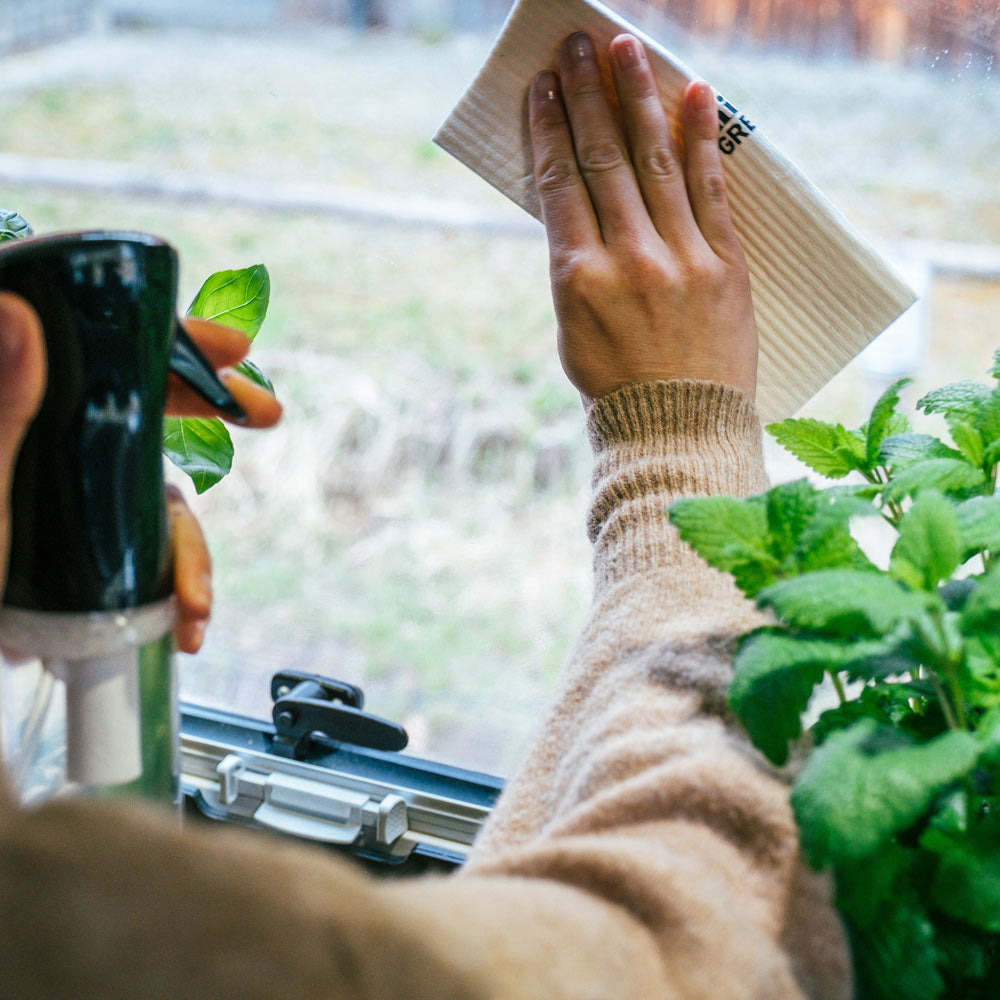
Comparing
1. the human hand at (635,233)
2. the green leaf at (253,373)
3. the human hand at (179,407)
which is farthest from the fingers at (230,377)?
the human hand at (635,233)

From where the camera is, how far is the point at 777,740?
38 centimetres

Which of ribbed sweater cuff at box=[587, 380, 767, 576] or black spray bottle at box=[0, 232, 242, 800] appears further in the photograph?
ribbed sweater cuff at box=[587, 380, 767, 576]

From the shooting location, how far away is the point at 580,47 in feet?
1.92

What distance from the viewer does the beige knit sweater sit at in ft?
0.77

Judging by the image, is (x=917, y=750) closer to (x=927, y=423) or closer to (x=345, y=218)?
(x=927, y=423)

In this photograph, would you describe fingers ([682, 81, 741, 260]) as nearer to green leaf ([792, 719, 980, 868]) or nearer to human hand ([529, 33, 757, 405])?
human hand ([529, 33, 757, 405])

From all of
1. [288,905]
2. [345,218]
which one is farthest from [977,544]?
[345,218]

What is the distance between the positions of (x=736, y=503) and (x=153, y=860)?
262 mm

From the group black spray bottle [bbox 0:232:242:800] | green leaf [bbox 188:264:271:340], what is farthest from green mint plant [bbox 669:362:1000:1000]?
green leaf [bbox 188:264:271:340]

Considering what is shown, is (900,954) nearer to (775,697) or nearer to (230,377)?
(775,697)

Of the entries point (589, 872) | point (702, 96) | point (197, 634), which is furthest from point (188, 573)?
point (702, 96)

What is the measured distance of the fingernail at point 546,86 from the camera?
604mm

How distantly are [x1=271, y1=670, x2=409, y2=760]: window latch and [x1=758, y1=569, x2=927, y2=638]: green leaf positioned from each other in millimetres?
411

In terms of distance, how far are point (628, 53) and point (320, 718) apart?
484mm
